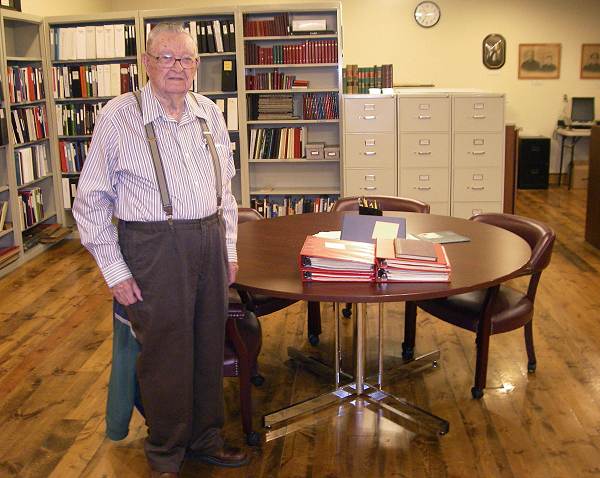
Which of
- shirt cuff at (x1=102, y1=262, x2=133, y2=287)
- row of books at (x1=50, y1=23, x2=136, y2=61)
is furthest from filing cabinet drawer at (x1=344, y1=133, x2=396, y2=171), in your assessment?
shirt cuff at (x1=102, y1=262, x2=133, y2=287)

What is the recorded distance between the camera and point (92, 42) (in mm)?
6363

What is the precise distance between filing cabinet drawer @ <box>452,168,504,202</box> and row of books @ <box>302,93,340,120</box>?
3.79 ft

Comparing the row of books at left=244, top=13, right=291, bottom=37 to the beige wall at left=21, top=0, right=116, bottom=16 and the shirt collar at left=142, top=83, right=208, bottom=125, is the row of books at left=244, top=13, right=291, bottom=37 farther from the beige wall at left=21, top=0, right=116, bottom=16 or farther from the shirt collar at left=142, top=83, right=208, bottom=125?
the shirt collar at left=142, top=83, right=208, bottom=125

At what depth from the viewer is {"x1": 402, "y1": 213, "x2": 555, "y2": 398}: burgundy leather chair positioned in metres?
3.09

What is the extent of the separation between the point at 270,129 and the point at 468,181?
1739mm

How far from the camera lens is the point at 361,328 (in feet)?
10.0

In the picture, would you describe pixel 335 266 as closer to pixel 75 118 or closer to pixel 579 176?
pixel 75 118

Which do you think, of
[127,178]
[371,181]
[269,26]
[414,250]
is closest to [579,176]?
[371,181]

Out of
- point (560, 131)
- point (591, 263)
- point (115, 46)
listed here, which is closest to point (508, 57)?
point (560, 131)

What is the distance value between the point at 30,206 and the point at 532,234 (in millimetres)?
4318

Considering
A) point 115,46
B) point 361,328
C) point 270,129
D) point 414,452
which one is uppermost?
point 115,46

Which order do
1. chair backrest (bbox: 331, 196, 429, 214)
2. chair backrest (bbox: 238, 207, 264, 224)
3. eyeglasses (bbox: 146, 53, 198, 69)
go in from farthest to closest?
chair backrest (bbox: 331, 196, 429, 214) < chair backrest (bbox: 238, 207, 264, 224) < eyeglasses (bbox: 146, 53, 198, 69)

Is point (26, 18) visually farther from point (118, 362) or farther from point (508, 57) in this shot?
point (508, 57)

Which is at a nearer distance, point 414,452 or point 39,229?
point 414,452
